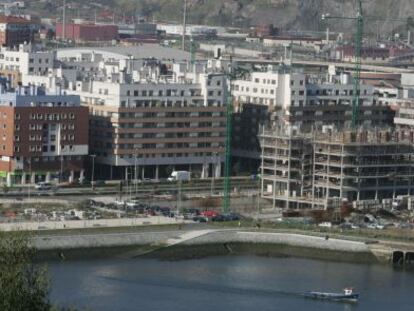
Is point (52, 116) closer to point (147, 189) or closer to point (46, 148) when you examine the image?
point (46, 148)

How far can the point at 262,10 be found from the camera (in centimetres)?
7319

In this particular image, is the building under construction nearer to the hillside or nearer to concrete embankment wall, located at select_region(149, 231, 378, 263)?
concrete embankment wall, located at select_region(149, 231, 378, 263)

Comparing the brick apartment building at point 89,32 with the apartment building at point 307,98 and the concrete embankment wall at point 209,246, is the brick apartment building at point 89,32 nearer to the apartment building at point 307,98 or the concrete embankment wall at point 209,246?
the apartment building at point 307,98

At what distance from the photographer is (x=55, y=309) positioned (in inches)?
634

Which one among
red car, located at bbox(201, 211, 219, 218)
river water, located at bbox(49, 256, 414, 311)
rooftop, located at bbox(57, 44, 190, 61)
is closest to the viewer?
river water, located at bbox(49, 256, 414, 311)

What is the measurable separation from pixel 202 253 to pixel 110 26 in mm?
35516

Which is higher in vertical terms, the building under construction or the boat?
the building under construction

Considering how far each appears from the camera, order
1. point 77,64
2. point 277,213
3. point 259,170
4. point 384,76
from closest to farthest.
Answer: point 277,213 → point 259,170 → point 77,64 → point 384,76

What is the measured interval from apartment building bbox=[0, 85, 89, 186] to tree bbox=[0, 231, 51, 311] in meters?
15.1

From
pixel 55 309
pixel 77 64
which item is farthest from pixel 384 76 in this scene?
pixel 55 309

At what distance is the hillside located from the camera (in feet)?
236

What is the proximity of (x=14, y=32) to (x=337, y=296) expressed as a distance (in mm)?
27149

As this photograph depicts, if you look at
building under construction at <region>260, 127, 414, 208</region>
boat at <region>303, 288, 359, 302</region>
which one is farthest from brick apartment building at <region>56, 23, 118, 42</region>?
boat at <region>303, 288, 359, 302</region>

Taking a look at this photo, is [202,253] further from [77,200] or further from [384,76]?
[384,76]
